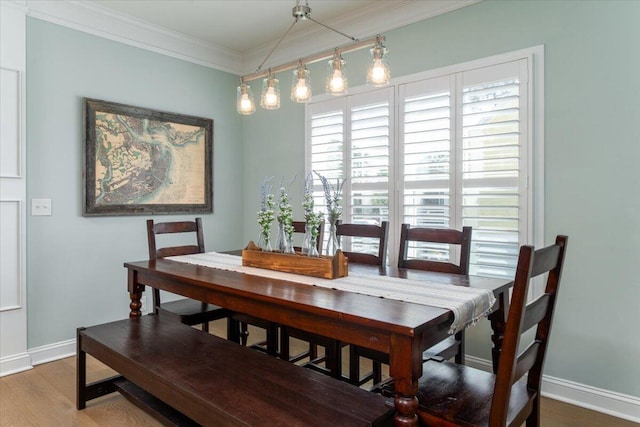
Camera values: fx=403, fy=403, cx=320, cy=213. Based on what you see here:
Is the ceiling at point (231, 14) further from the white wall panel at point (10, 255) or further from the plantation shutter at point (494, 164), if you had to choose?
the white wall panel at point (10, 255)

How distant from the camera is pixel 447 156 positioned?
2863mm

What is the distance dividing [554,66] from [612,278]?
1.30 meters

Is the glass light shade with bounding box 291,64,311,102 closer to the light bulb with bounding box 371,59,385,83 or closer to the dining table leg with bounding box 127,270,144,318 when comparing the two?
the light bulb with bounding box 371,59,385,83

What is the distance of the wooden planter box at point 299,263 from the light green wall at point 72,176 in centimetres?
173

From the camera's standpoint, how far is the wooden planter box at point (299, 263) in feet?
6.50

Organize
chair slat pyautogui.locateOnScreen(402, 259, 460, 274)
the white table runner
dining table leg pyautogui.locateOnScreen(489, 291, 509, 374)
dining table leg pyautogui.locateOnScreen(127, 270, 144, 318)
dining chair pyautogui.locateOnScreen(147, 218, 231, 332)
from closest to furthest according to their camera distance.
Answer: the white table runner, dining table leg pyautogui.locateOnScreen(489, 291, 509, 374), chair slat pyautogui.locateOnScreen(402, 259, 460, 274), dining table leg pyautogui.locateOnScreen(127, 270, 144, 318), dining chair pyautogui.locateOnScreen(147, 218, 231, 332)

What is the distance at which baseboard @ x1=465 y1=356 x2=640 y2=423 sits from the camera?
7.27 feet

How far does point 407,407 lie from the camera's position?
4.28 feet

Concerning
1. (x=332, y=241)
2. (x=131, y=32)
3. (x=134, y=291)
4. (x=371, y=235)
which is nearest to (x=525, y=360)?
(x=332, y=241)

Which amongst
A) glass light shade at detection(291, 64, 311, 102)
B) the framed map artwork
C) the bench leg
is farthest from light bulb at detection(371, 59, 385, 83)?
the framed map artwork

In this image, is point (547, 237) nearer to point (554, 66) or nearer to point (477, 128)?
point (477, 128)

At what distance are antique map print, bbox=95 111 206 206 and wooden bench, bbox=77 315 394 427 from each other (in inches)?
56.9

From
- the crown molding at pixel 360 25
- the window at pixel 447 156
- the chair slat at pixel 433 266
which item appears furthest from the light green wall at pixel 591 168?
the chair slat at pixel 433 266

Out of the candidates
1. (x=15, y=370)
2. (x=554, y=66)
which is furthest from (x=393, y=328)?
(x=15, y=370)
